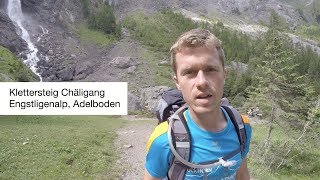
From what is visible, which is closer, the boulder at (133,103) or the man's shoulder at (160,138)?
the man's shoulder at (160,138)

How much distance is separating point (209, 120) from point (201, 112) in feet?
1.07

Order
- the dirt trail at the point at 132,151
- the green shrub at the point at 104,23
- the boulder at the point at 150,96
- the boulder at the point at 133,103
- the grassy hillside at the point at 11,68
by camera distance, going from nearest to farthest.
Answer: the dirt trail at the point at 132,151
the boulder at the point at 133,103
the grassy hillside at the point at 11,68
the boulder at the point at 150,96
the green shrub at the point at 104,23

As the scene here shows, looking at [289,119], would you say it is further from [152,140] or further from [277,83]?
[152,140]

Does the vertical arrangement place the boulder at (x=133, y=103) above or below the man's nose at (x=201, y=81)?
below

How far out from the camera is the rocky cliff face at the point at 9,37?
80250 mm

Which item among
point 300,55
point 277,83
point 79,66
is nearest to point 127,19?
point 79,66

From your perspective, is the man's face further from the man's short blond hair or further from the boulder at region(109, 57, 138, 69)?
the boulder at region(109, 57, 138, 69)

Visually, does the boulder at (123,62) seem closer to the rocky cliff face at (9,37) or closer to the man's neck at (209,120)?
the rocky cliff face at (9,37)

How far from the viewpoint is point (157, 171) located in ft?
11.1

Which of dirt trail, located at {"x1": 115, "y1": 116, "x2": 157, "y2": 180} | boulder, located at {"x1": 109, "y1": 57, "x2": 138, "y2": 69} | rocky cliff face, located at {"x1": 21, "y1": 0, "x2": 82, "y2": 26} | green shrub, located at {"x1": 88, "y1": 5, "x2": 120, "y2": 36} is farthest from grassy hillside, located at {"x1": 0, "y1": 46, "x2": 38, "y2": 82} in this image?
green shrub, located at {"x1": 88, "y1": 5, "x2": 120, "y2": 36}

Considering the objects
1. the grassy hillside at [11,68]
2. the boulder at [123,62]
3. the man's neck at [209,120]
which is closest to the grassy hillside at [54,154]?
the man's neck at [209,120]

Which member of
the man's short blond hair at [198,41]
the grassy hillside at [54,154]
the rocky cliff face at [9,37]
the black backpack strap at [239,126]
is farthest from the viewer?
the rocky cliff face at [9,37]

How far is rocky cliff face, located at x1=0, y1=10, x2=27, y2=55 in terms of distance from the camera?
80250 mm

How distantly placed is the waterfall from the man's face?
7681 centimetres
